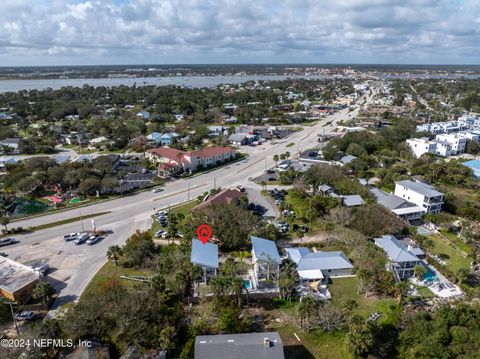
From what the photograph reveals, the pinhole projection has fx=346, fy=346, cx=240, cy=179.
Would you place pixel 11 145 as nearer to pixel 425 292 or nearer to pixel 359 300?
pixel 359 300

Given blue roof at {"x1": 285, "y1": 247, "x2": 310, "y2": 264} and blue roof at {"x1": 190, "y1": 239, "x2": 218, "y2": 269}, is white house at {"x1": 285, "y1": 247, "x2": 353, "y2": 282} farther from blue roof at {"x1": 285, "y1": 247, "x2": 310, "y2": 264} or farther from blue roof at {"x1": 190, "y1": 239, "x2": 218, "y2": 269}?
blue roof at {"x1": 190, "y1": 239, "x2": 218, "y2": 269}

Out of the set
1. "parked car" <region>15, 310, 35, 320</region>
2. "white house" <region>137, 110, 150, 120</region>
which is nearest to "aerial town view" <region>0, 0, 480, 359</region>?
"parked car" <region>15, 310, 35, 320</region>

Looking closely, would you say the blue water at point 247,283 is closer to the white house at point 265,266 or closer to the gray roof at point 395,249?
the white house at point 265,266

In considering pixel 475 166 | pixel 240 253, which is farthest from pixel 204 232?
pixel 475 166

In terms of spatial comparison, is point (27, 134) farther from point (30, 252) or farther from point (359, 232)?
point (359, 232)

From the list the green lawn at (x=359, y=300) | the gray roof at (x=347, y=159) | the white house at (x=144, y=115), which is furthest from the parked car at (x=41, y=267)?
the white house at (x=144, y=115)
